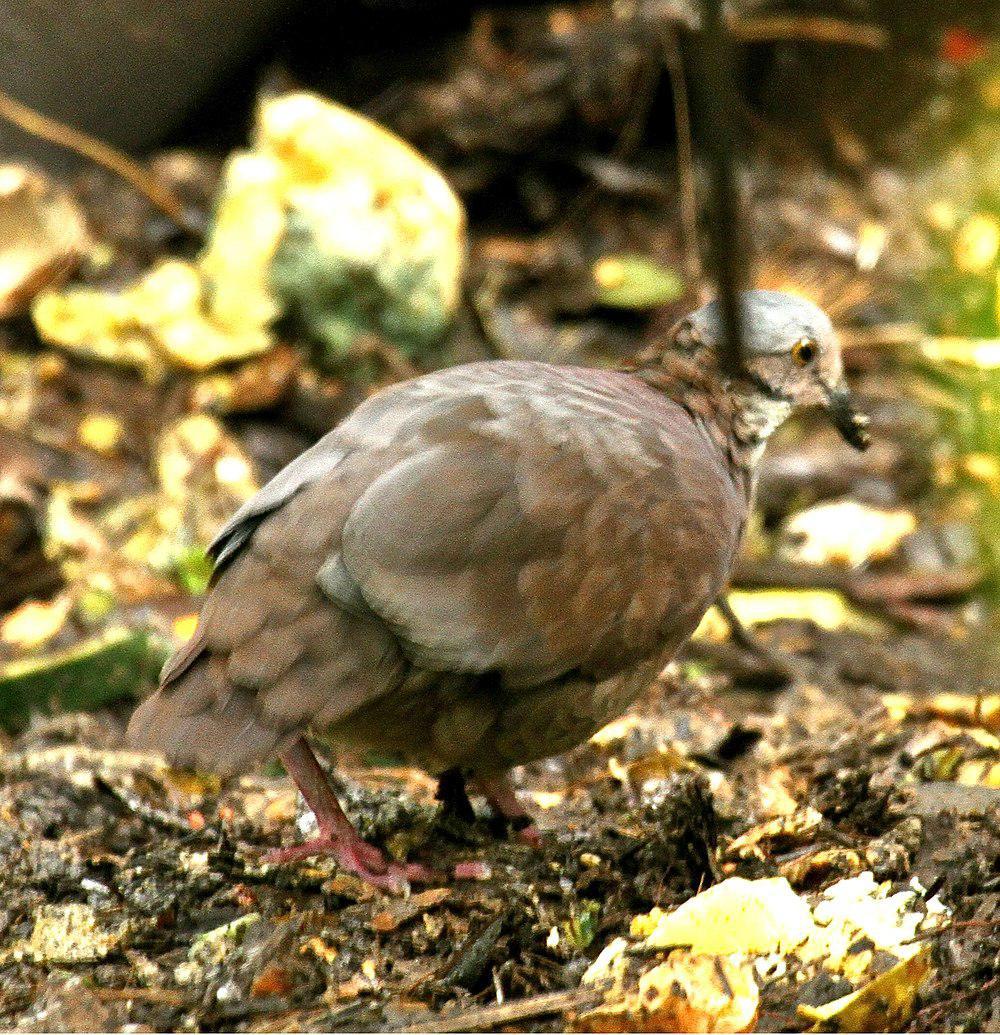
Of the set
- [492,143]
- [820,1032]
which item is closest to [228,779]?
[820,1032]

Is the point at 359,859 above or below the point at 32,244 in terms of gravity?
above

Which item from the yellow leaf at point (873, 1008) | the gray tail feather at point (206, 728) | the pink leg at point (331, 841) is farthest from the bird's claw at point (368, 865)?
the yellow leaf at point (873, 1008)

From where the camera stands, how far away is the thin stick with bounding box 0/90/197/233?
6.36 m

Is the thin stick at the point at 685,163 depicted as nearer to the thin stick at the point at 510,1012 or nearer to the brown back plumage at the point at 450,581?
the brown back plumage at the point at 450,581

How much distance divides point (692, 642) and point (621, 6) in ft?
11.3

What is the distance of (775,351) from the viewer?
3760 millimetres

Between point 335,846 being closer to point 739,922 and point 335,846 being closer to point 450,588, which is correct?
point 450,588

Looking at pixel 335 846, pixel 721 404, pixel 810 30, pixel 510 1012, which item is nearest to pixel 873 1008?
pixel 510 1012

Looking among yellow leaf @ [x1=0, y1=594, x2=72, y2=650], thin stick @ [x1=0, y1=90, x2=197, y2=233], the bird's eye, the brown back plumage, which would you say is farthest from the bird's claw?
thin stick @ [x1=0, y1=90, x2=197, y2=233]

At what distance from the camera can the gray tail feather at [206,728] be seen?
2787 millimetres

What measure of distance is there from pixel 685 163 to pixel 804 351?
319cm

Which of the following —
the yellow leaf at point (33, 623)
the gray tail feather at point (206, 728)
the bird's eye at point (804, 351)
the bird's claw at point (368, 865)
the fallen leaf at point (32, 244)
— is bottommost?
the yellow leaf at point (33, 623)

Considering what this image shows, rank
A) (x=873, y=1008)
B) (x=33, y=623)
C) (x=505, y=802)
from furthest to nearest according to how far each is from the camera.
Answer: (x=33, y=623) → (x=505, y=802) → (x=873, y=1008)

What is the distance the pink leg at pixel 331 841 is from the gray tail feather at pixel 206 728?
11.3 inches
